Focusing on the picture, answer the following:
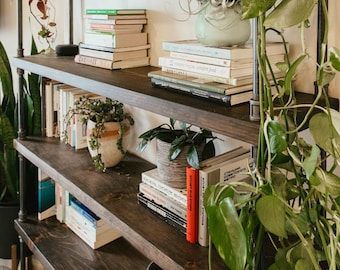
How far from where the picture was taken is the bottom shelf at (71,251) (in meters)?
1.49

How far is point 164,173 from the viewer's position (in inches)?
47.1

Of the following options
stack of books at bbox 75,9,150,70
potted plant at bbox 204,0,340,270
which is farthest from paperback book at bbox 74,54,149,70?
potted plant at bbox 204,0,340,270

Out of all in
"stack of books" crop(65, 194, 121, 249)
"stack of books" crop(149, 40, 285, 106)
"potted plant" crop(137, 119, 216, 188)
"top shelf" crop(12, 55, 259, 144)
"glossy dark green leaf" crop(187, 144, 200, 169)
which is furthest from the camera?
"stack of books" crop(65, 194, 121, 249)

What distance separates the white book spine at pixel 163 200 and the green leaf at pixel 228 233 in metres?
0.41

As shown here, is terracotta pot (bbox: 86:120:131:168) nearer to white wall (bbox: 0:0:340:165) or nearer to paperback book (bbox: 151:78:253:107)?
white wall (bbox: 0:0:340:165)

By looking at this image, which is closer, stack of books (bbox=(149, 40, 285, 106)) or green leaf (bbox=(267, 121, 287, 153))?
green leaf (bbox=(267, 121, 287, 153))

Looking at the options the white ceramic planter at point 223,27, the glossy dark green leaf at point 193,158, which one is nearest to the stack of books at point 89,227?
the glossy dark green leaf at point 193,158

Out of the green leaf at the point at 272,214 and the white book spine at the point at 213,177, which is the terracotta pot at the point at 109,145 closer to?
the white book spine at the point at 213,177

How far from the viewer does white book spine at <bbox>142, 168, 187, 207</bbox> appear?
113 centimetres

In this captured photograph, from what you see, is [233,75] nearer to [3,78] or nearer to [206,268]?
[206,268]

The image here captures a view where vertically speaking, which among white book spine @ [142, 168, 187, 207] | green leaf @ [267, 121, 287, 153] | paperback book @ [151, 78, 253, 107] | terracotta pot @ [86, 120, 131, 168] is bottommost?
white book spine @ [142, 168, 187, 207]

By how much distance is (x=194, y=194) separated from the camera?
40.3 inches

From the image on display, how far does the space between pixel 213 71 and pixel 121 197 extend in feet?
1.66

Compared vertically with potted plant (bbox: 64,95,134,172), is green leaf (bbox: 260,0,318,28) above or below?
above
